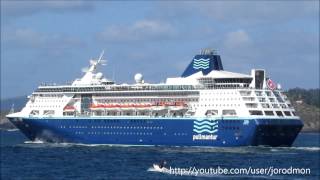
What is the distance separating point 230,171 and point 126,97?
33743 mm

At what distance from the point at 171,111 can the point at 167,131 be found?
2.60m

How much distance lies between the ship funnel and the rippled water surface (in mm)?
9025

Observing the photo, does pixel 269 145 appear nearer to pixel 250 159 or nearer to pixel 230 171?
pixel 250 159

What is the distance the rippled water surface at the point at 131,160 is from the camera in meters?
60.5

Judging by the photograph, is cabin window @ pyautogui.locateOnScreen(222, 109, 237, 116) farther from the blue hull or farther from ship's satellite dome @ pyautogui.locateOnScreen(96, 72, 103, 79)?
ship's satellite dome @ pyautogui.locateOnScreen(96, 72, 103, 79)

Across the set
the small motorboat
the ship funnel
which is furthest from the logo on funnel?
the small motorboat

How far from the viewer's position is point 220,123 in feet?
274

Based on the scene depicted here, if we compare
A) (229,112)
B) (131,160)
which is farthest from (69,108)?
(131,160)

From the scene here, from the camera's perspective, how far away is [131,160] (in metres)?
71.7

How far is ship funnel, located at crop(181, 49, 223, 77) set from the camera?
9006 centimetres

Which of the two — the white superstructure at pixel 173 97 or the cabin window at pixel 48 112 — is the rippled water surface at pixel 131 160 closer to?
the white superstructure at pixel 173 97

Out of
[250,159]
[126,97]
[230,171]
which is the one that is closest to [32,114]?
[126,97]

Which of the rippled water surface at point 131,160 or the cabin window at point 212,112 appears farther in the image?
the cabin window at point 212,112

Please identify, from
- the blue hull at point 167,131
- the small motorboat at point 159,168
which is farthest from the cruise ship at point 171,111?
the small motorboat at point 159,168
